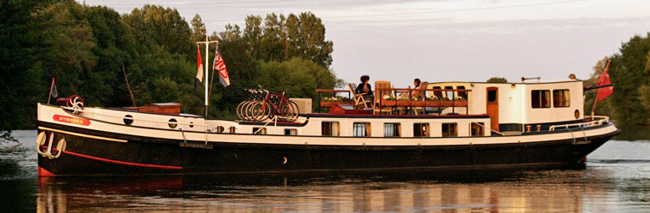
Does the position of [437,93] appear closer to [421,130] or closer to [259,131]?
[421,130]

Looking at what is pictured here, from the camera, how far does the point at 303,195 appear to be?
28.1 metres

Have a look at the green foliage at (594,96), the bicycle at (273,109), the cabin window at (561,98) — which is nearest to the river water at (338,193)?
A: the bicycle at (273,109)

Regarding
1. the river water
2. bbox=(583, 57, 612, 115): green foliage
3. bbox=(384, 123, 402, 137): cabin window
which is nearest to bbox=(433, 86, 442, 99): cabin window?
bbox=(384, 123, 402, 137): cabin window

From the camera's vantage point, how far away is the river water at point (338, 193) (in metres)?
25.5

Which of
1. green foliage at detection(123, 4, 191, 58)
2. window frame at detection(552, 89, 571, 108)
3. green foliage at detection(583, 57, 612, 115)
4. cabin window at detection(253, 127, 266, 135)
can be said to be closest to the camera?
cabin window at detection(253, 127, 266, 135)

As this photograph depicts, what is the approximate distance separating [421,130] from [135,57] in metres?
45.5

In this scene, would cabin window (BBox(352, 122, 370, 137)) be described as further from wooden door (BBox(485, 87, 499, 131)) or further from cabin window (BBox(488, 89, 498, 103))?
cabin window (BBox(488, 89, 498, 103))

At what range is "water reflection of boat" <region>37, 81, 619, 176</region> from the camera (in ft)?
104

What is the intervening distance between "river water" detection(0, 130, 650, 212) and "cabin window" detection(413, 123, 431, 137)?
1.77m

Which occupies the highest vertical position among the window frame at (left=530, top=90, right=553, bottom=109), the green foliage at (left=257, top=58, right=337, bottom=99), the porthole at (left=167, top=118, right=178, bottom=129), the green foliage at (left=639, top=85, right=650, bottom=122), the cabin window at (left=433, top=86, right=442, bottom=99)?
the green foliage at (left=257, top=58, right=337, bottom=99)

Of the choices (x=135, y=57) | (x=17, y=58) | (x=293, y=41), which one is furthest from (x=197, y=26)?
(x=17, y=58)

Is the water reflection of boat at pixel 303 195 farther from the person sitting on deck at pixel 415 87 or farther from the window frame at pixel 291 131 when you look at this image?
the person sitting on deck at pixel 415 87

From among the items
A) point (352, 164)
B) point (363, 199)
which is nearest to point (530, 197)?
point (363, 199)

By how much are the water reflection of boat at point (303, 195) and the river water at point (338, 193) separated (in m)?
0.03
